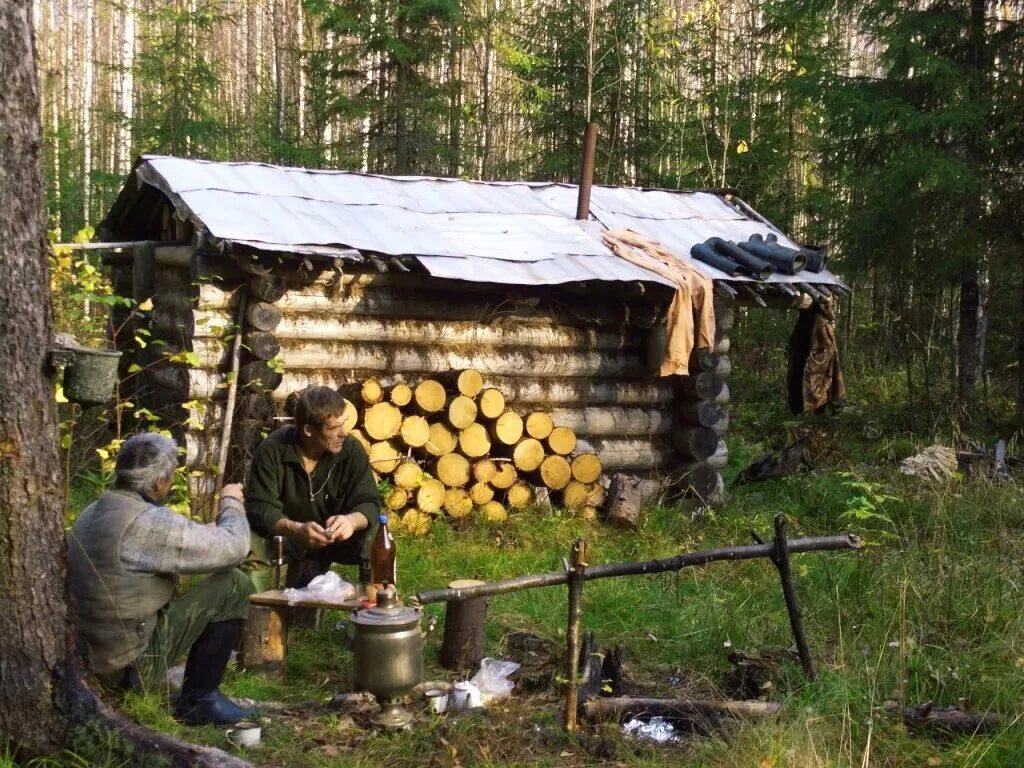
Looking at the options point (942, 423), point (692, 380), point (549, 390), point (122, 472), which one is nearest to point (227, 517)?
point (122, 472)

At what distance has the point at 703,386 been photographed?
10.1 m

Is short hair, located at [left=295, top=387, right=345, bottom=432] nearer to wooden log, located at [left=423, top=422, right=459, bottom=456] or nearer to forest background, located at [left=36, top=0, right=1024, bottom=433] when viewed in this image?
wooden log, located at [left=423, top=422, right=459, bottom=456]

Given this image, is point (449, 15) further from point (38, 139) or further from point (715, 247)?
point (38, 139)

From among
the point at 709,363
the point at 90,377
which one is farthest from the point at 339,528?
the point at 709,363

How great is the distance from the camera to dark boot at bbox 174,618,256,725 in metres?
4.58

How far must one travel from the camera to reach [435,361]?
9.10 m

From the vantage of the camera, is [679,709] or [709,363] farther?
[709,363]

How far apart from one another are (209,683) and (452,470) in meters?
4.24

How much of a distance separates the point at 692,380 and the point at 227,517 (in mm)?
6310

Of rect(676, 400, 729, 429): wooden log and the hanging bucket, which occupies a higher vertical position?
the hanging bucket

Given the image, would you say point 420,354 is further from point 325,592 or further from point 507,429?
point 325,592

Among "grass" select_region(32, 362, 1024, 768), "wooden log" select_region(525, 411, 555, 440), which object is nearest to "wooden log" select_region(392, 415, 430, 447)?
"grass" select_region(32, 362, 1024, 768)

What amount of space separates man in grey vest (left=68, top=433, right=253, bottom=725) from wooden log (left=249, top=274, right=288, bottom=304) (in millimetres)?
3807

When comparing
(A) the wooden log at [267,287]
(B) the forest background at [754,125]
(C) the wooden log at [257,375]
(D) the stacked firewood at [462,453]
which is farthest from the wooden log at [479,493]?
(B) the forest background at [754,125]
